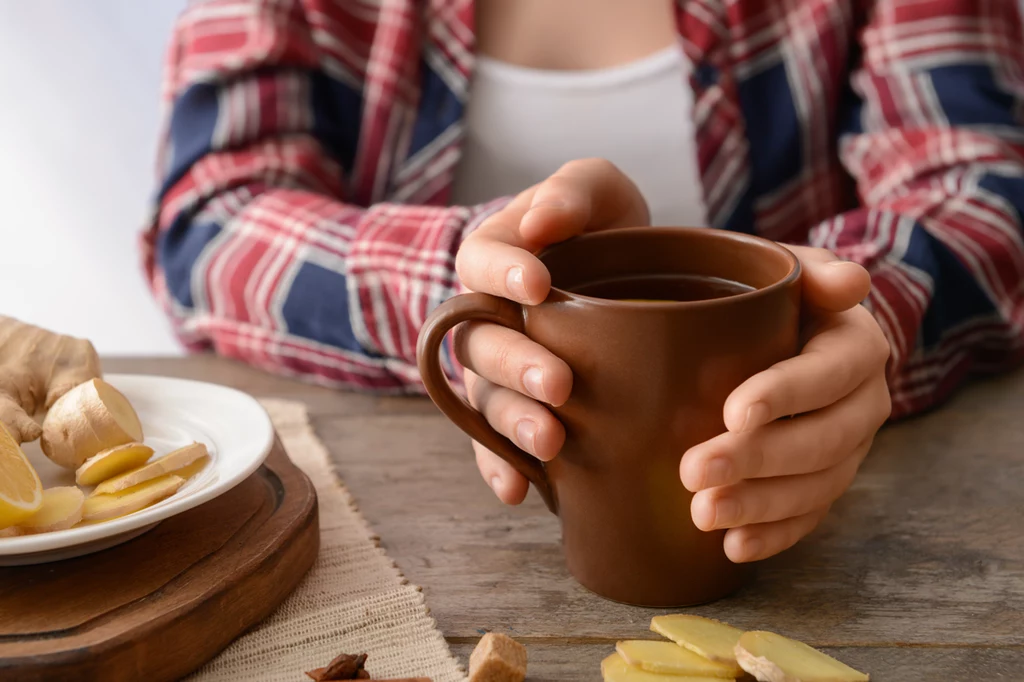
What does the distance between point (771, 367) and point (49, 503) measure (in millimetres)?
345

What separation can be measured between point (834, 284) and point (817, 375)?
51 millimetres

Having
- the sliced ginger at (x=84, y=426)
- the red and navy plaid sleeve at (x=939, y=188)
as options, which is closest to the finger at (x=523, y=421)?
the sliced ginger at (x=84, y=426)

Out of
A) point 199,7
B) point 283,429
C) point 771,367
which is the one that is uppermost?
point 199,7

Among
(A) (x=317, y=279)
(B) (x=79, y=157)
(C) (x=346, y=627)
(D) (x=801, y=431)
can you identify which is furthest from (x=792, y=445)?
(B) (x=79, y=157)

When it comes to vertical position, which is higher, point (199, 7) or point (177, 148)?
point (199, 7)

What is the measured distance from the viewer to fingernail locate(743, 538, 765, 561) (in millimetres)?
467

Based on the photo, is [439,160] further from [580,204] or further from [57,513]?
[57,513]

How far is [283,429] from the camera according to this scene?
70cm

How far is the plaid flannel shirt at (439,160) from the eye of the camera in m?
0.80

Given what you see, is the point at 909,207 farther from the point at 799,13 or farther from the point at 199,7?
the point at 199,7

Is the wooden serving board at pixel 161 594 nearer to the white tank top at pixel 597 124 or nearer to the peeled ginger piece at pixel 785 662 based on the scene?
the peeled ginger piece at pixel 785 662

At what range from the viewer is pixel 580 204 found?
53 cm

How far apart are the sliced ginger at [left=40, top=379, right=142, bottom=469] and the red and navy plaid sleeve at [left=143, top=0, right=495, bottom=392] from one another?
0.91ft

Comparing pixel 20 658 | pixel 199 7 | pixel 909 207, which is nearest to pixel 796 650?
pixel 20 658
